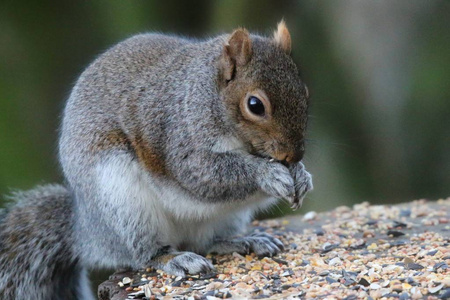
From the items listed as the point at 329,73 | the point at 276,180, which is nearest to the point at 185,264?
the point at 276,180

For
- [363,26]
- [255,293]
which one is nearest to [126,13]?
[363,26]

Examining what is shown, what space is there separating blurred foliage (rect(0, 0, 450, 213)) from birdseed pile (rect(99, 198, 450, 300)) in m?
1.50

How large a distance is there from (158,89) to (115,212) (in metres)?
0.72

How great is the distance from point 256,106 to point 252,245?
896 mm

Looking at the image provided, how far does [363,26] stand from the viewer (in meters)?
6.82

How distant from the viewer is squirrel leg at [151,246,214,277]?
4.24m

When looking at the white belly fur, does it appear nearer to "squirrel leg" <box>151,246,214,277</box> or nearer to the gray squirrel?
the gray squirrel

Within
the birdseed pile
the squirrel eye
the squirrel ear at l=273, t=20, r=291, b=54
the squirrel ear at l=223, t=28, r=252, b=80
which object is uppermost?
the squirrel ear at l=273, t=20, r=291, b=54

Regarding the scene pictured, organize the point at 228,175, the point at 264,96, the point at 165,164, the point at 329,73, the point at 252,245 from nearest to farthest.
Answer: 1. the point at 264,96
2. the point at 228,175
3. the point at 165,164
4. the point at 252,245
5. the point at 329,73

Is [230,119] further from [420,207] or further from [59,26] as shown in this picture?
[59,26]

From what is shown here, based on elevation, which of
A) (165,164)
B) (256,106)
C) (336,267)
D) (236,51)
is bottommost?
(336,267)

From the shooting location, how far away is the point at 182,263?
4.27m

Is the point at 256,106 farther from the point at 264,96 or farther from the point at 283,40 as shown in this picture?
the point at 283,40

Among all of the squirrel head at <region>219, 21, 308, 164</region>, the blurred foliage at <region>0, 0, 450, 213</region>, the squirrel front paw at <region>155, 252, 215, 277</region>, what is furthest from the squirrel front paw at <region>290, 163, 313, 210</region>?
the blurred foliage at <region>0, 0, 450, 213</region>
